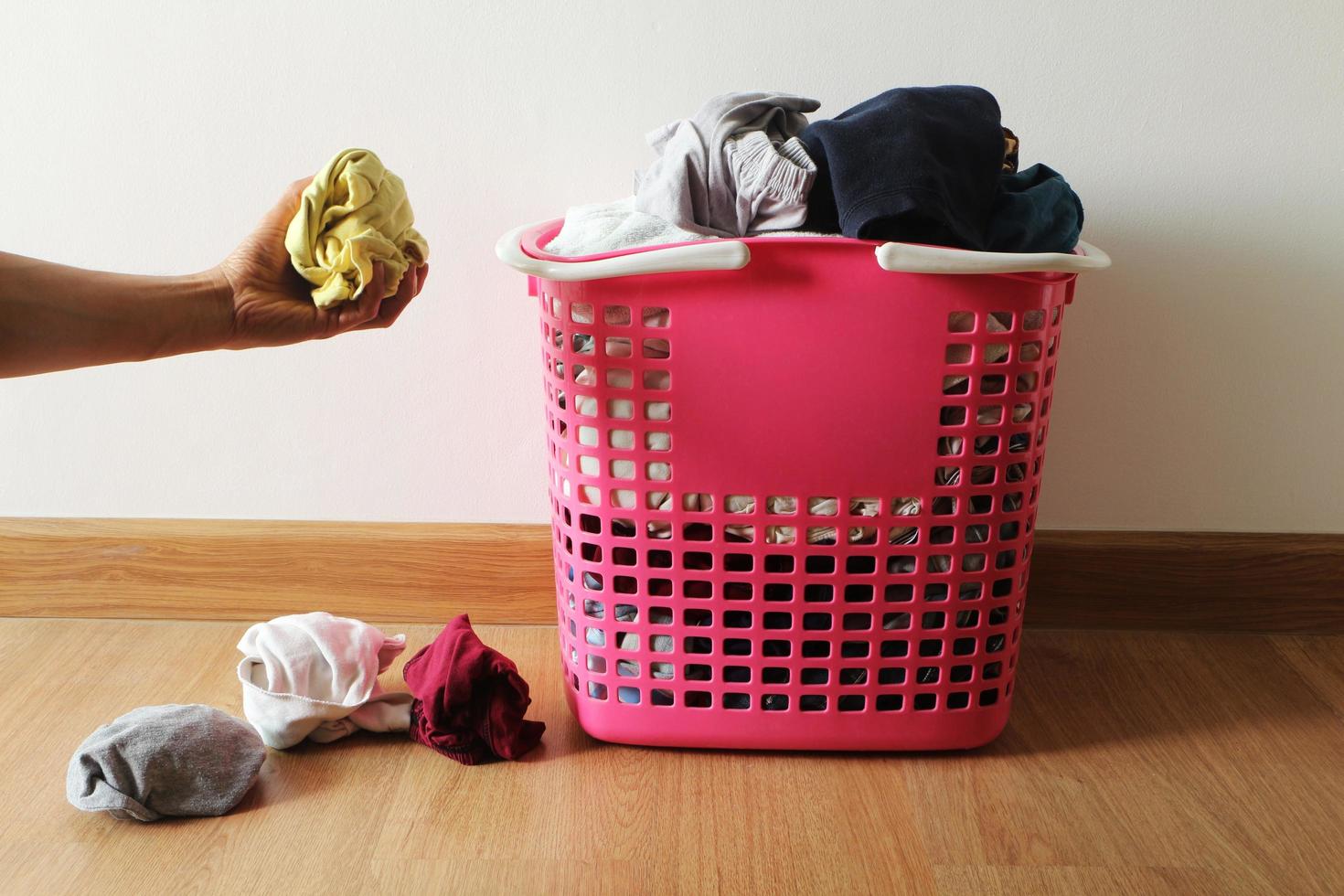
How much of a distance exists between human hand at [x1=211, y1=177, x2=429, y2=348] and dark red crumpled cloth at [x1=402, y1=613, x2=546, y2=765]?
341 mm

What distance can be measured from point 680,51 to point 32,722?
92cm

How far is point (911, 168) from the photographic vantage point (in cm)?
91

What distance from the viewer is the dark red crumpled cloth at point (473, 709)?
1045 millimetres

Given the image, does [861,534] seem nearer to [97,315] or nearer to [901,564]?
[901,564]

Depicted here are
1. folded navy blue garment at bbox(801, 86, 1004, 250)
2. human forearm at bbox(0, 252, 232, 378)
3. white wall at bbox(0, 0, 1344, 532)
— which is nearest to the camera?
human forearm at bbox(0, 252, 232, 378)

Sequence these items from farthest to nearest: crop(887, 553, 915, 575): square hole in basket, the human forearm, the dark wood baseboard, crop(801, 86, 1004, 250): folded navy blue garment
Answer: the dark wood baseboard < crop(887, 553, 915, 575): square hole in basket < crop(801, 86, 1004, 250): folded navy blue garment < the human forearm

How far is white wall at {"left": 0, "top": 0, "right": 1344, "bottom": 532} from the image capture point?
1.16m

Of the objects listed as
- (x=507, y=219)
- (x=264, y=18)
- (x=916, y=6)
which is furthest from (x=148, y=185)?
(x=916, y=6)

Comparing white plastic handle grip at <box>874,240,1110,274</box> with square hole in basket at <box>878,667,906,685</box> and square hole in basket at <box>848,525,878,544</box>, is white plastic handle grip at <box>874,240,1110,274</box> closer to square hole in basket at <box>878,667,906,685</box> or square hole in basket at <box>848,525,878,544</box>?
square hole in basket at <box>848,525,878,544</box>

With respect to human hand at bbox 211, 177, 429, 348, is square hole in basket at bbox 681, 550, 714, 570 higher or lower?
lower

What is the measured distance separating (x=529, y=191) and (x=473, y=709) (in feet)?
1.75

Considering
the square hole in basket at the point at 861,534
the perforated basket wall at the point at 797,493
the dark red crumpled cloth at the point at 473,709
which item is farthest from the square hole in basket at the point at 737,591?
the dark red crumpled cloth at the point at 473,709

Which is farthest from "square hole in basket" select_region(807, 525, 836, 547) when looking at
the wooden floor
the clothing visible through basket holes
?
the wooden floor

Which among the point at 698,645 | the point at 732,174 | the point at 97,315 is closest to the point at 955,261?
the point at 732,174
